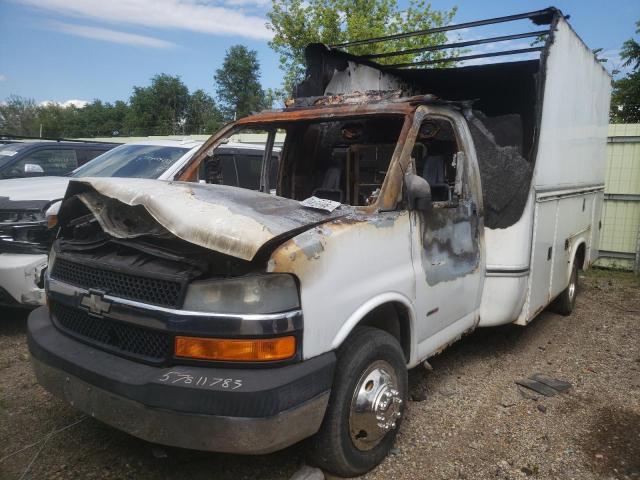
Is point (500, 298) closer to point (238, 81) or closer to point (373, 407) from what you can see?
point (373, 407)

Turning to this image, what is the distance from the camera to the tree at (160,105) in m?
53.3

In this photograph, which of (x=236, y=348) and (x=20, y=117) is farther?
(x=20, y=117)

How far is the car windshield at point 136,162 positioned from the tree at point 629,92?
15252 millimetres

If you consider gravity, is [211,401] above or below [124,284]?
below

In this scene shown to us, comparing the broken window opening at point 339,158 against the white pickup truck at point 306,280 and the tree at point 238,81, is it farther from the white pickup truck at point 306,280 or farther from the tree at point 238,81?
the tree at point 238,81

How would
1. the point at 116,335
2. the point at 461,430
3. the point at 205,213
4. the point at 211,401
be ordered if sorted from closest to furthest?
1. the point at 211,401
2. the point at 205,213
3. the point at 116,335
4. the point at 461,430

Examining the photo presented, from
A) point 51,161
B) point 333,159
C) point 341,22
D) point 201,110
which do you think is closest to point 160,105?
point 201,110

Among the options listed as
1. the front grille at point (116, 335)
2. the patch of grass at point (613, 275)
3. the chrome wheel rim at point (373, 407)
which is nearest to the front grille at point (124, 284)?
the front grille at point (116, 335)

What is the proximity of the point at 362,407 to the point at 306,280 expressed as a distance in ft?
2.77

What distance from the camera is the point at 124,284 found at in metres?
2.39

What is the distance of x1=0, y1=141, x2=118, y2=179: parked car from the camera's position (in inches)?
258

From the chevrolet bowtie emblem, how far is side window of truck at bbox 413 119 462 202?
225cm

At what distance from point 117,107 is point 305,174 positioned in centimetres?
6274

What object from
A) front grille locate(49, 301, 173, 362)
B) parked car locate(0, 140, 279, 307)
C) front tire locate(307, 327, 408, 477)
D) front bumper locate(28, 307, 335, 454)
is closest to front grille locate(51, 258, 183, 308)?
front grille locate(49, 301, 173, 362)
